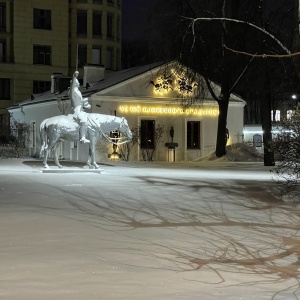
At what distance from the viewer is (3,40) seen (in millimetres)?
62500

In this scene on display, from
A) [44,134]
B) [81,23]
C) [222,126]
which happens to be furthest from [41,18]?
[44,134]

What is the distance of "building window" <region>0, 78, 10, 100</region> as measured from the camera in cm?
6166

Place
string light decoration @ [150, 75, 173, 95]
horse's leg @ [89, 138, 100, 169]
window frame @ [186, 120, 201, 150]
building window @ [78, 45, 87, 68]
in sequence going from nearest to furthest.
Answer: horse's leg @ [89, 138, 100, 169], string light decoration @ [150, 75, 173, 95], window frame @ [186, 120, 201, 150], building window @ [78, 45, 87, 68]

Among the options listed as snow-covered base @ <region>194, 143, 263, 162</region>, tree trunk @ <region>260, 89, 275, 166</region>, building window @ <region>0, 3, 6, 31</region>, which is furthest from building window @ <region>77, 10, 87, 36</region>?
tree trunk @ <region>260, 89, 275, 166</region>

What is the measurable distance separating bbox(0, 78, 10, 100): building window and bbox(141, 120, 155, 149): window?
25.6m

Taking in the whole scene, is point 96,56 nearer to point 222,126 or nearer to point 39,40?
point 39,40

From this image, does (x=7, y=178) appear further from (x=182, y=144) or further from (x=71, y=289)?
(x=182, y=144)

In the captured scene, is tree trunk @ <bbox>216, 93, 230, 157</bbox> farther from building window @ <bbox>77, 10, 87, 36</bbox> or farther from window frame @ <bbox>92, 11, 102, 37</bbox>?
window frame @ <bbox>92, 11, 102, 37</bbox>

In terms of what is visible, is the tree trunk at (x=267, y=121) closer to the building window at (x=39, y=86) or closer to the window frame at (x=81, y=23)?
the building window at (x=39, y=86)

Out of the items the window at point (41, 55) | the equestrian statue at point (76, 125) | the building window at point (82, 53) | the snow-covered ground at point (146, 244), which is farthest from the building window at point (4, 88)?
the snow-covered ground at point (146, 244)

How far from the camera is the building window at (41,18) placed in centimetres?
6300

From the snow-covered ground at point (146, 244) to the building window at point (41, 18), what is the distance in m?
47.0

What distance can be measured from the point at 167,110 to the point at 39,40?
26825 mm

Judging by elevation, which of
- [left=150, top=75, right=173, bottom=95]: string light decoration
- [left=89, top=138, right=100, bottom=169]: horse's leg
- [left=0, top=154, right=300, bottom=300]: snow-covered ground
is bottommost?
[left=0, top=154, right=300, bottom=300]: snow-covered ground
